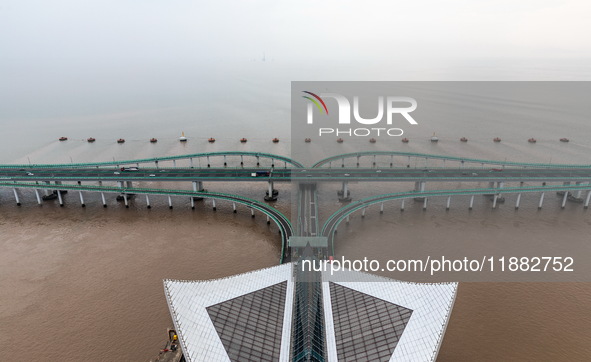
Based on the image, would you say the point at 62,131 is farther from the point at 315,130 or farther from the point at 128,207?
the point at 315,130

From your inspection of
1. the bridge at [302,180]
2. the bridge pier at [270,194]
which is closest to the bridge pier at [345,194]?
the bridge at [302,180]

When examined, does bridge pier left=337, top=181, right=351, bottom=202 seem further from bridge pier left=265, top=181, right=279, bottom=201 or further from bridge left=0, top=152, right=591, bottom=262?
bridge pier left=265, top=181, right=279, bottom=201

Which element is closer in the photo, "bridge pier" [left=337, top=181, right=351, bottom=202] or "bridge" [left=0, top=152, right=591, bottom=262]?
"bridge" [left=0, top=152, right=591, bottom=262]

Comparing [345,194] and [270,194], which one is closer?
[270,194]

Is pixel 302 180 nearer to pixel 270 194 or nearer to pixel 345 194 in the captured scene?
pixel 270 194

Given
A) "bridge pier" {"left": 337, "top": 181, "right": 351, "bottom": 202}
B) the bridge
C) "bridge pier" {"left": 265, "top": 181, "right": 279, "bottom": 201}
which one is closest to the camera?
the bridge

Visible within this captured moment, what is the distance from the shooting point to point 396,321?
28.2 meters

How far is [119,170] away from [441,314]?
67656mm

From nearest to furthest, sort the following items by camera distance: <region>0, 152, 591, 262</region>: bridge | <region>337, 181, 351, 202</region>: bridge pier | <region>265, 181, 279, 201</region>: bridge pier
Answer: <region>0, 152, 591, 262</region>: bridge
<region>265, 181, 279, 201</region>: bridge pier
<region>337, 181, 351, 202</region>: bridge pier

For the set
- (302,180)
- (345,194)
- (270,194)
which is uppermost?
(302,180)

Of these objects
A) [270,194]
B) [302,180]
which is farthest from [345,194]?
[270,194]

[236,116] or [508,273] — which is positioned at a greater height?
[236,116]

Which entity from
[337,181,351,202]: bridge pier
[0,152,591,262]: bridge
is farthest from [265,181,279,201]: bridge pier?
[337,181,351,202]: bridge pier

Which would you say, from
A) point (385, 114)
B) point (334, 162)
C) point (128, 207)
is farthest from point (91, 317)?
point (385, 114)
